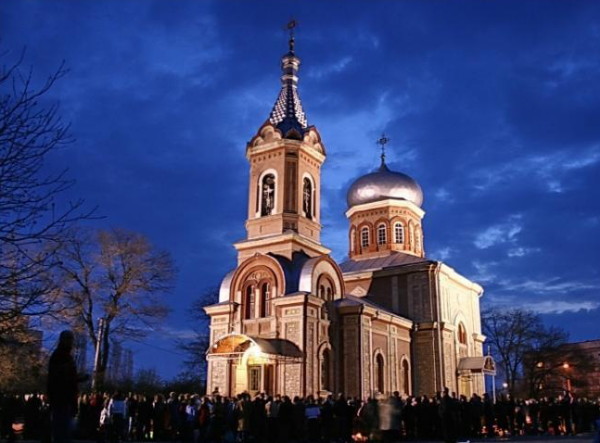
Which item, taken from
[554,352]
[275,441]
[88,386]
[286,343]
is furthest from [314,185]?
[554,352]

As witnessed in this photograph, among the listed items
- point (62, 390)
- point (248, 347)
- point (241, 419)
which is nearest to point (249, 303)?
point (248, 347)

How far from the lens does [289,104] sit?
107 ft

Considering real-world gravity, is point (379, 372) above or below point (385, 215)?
below

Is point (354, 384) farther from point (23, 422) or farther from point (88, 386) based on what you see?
point (23, 422)

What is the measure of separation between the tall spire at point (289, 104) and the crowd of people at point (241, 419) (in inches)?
623

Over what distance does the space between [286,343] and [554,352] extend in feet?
92.1

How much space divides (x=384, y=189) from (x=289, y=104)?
11.0m

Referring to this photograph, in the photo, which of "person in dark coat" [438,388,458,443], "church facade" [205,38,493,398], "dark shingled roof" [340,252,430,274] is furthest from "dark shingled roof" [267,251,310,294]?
"person in dark coat" [438,388,458,443]

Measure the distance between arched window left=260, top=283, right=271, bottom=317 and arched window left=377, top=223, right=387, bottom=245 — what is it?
553 inches

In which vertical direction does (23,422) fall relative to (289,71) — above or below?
below

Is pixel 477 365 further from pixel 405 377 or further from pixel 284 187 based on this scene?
pixel 284 187

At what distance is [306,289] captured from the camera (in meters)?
26.2

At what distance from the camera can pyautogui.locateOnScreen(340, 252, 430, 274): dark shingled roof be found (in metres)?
36.8

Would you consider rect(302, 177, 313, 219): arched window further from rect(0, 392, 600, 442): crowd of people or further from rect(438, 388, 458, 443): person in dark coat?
rect(438, 388, 458, 443): person in dark coat
